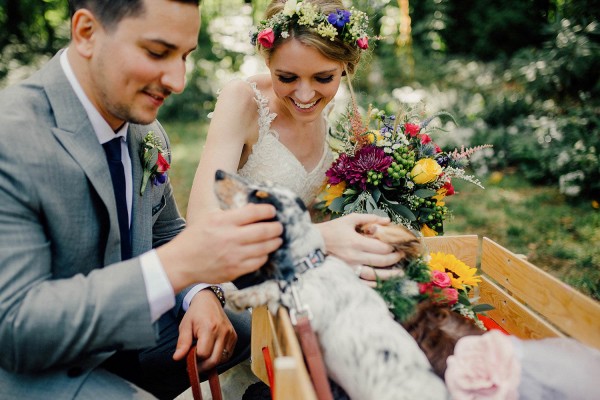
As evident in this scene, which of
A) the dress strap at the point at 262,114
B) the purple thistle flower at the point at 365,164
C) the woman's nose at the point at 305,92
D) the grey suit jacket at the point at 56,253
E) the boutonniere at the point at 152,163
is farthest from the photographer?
the dress strap at the point at 262,114

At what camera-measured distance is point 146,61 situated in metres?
1.56

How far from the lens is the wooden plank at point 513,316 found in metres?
1.94

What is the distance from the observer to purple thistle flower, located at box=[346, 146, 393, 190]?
2.36 meters

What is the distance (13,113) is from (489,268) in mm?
2135

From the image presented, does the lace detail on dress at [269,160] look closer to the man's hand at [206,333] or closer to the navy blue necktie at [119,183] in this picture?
the man's hand at [206,333]

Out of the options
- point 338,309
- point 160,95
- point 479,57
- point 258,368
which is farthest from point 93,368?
point 479,57

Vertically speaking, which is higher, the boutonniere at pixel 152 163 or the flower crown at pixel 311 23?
the flower crown at pixel 311 23

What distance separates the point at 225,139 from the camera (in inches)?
104

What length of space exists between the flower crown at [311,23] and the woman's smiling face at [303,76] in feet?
0.30

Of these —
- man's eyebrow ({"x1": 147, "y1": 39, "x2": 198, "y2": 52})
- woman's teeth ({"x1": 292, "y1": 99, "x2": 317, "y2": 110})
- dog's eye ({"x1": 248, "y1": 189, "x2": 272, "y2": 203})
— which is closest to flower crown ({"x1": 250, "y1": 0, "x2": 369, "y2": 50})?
woman's teeth ({"x1": 292, "y1": 99, "x2": 317, "y2": 110})

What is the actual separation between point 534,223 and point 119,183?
460 cm

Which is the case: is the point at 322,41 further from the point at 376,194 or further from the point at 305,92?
the point at 376,194

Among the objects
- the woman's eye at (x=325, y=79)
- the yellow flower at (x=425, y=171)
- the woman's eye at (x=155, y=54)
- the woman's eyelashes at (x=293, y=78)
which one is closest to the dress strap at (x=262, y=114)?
the woman's eyelashes at (x=293, y=78)

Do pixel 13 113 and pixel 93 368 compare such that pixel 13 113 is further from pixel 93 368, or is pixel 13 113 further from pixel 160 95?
pixel 93 368
